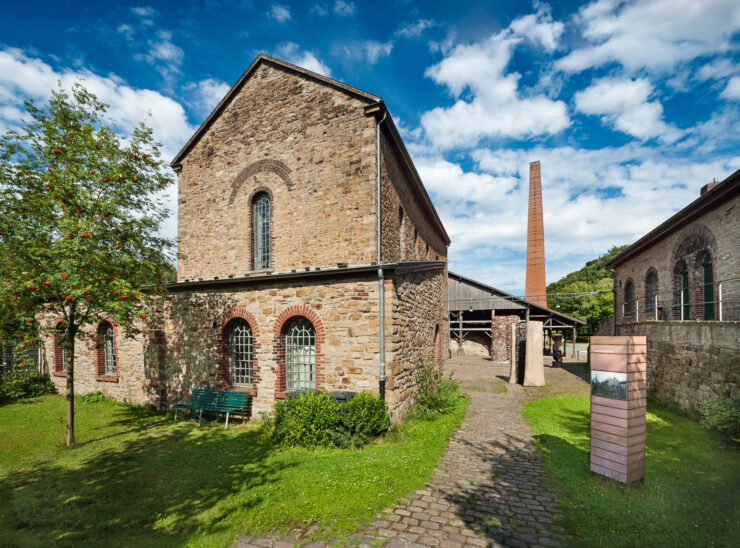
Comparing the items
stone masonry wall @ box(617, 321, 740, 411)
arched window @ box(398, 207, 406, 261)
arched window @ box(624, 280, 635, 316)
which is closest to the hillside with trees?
arched window @ box(624, 280, 635, 316)

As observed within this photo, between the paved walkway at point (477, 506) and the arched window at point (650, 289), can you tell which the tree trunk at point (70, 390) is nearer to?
the paved walkway at point (477, 506)

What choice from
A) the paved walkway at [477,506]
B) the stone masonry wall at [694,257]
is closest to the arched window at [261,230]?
the paved walkway at [477,506]

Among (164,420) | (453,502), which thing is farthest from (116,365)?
(453,502)

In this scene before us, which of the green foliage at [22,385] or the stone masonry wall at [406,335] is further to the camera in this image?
the green foliage at [22,385]

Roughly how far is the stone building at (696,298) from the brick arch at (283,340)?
8.85 metres

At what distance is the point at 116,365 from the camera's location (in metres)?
11.2

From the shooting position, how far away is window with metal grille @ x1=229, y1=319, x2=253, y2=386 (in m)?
8.77

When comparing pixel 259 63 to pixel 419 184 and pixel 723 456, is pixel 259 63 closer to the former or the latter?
pixel 419 184

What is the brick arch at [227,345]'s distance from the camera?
8.30m

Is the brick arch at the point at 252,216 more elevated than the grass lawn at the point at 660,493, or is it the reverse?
the brick arch at the point at 252,216

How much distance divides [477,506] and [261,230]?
9.18 meters

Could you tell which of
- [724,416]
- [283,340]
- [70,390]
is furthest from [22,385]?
[724,416]

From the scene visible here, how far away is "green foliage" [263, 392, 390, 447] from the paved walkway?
4.88 feet

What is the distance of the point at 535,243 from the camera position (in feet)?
90.8
